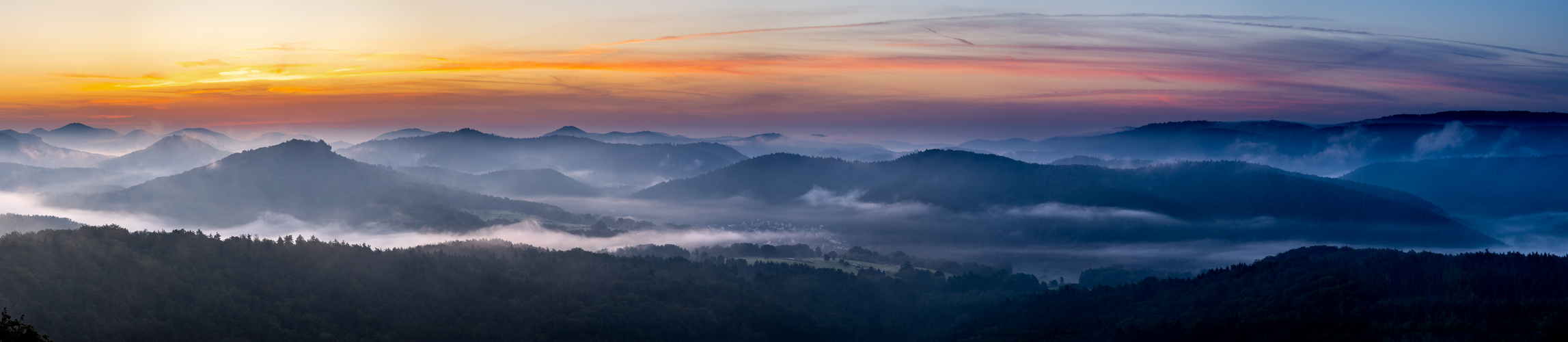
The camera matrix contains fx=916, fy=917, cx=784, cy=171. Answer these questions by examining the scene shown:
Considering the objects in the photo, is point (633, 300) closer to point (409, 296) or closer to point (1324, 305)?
point (409, 296)

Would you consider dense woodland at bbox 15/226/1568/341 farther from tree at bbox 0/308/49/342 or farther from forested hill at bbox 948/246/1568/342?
tree at bbox 0/308/49/342

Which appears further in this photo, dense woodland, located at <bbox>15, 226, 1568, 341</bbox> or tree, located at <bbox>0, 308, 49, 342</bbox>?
dense woodland, located at <bbox>15, 226, 1568, 341</bbox>

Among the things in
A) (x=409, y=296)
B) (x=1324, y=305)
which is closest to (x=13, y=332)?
(x=409, y=296)

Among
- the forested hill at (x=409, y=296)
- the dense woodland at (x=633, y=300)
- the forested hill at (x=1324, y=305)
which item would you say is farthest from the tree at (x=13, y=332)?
the forested hill at (x=1324, y=305)

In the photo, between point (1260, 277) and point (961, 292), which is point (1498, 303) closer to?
point (1260, 277)

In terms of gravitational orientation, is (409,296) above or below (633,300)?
below

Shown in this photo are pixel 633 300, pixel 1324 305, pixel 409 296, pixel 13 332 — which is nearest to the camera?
pixel 13 332

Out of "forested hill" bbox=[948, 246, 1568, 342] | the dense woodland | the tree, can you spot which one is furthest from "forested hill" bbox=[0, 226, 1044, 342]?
the tree
